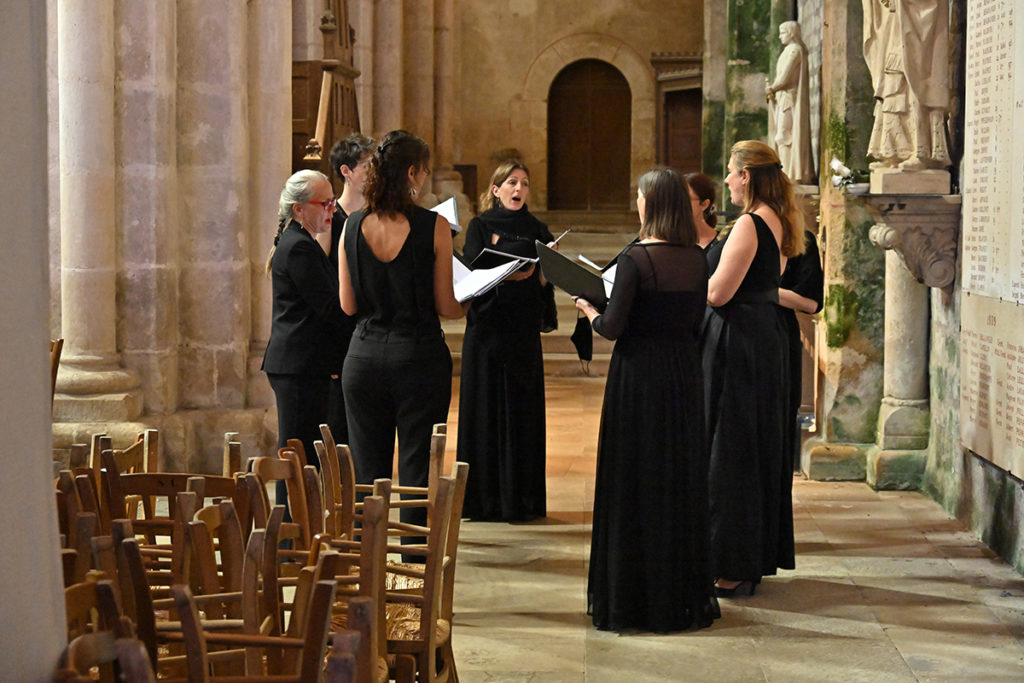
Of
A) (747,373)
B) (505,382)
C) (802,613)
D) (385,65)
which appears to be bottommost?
(802,613)

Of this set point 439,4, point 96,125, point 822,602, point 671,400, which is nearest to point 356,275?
point 671,400

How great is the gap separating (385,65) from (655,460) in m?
11.3

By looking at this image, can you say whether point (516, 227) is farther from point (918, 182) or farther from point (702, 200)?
point (918, 182)

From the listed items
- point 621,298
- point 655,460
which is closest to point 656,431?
point 655,460

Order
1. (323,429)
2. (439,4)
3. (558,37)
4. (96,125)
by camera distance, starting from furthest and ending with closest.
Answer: (558,37) < (439,4) < (96,125) < (323,429)

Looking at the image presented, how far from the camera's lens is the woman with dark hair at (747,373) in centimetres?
497

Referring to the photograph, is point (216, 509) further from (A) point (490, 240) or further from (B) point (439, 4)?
(B) point (439, 4)

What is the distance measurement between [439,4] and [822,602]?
12951 millimetres

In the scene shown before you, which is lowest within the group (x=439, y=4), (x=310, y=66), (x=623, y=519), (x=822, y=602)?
(x=822, y=602)

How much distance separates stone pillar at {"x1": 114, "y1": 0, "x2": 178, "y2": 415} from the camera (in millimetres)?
7043

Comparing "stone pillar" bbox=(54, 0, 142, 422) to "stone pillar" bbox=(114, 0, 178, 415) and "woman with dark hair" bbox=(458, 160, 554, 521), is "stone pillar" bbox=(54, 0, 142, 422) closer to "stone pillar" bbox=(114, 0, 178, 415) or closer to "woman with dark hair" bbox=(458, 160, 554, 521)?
"stone pillar" bbox=(114, 0, 178, 415)

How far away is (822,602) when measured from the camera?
502 centimetres

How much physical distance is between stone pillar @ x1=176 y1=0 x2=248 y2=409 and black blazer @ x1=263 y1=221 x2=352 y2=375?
7.59ft

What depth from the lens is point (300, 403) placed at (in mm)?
5184
